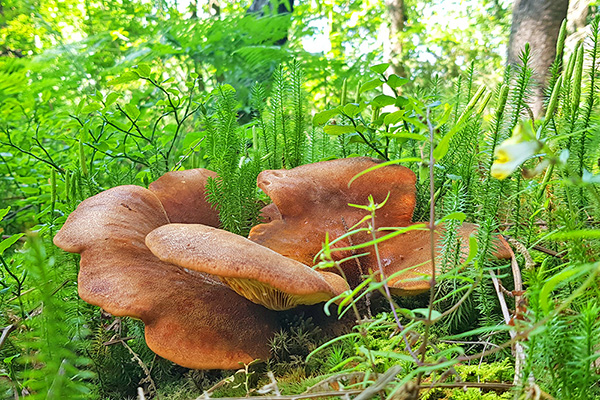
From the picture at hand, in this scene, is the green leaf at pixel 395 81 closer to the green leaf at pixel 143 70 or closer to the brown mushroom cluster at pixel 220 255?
the brown mushroom cluster at pixel 220 255

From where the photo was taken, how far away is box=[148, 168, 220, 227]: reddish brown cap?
5.80 ft

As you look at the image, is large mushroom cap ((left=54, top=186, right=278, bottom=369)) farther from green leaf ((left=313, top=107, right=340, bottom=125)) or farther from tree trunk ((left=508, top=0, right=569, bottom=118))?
tree trunk ((left=508, top=0, right=569, bottom=118))

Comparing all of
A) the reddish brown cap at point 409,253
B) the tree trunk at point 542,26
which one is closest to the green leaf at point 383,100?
the reddish brown cap at point 409,253

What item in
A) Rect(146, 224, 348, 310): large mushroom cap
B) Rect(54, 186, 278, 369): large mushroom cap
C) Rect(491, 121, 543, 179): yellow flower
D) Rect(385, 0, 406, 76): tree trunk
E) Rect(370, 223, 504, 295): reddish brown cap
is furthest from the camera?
Rect(385, 0, 406, 76): tree trunk

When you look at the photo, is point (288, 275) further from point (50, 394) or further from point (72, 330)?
point (72, 330)

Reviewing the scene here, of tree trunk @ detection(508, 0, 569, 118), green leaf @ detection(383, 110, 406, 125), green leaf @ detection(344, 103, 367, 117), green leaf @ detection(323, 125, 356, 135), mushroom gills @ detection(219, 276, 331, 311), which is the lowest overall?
mushroom gills @ detection(219, 276, 331, 311)

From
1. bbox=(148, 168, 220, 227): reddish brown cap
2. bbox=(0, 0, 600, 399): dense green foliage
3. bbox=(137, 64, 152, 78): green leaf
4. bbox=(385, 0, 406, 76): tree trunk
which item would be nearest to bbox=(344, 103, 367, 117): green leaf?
bbox=(0, 0, 600, 399): dense green foliage

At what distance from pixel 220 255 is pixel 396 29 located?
12.8 meters

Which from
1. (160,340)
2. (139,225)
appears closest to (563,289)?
(160,340)

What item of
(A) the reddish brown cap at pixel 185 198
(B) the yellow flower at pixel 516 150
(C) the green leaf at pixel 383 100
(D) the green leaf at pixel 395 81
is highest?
(D) the green leaf at pixel 395 81

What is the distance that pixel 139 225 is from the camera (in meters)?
1.53

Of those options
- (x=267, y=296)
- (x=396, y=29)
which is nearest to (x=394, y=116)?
(x=267, y=296)

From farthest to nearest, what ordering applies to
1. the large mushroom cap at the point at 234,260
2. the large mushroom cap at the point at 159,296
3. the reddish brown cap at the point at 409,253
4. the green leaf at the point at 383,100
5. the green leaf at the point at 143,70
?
1. the green leaf at the point at 143,70
2. the green leaf at the point at 383,100
3. the reddish brown cap at the point at 409,253
4. the large mushroom cap at the point at 159,296
5. the large mushroom cap at the point at 234,260

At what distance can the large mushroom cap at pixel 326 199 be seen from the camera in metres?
1.66
